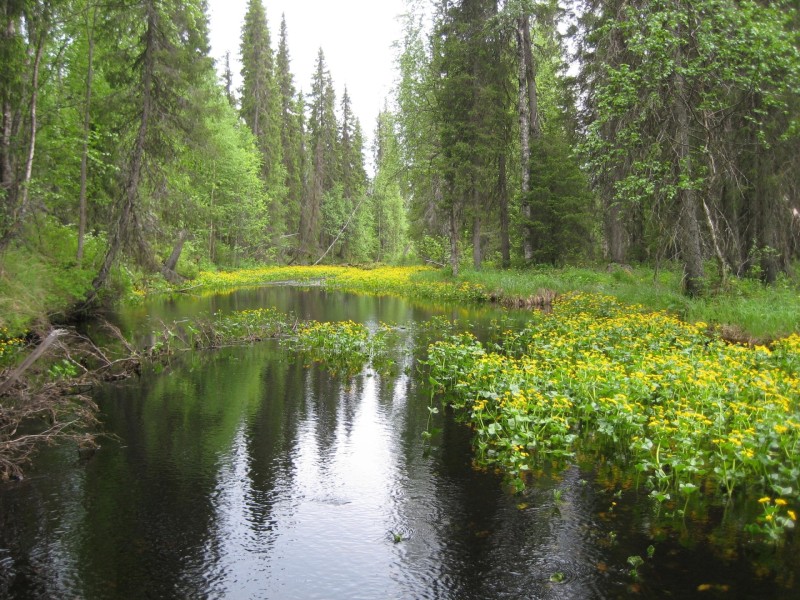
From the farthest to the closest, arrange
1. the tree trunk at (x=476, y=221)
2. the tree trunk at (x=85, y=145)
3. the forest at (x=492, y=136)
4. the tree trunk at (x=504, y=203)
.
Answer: the tree trunk at (x=504, y=203)
the tree trunk at (x=476, y=221)
the tree trunk at (x=85, y=145)
the forest at (x=492, y=136)

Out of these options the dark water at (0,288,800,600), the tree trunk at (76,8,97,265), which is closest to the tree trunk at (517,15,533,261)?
the tree trunk at (76,8,97,265)

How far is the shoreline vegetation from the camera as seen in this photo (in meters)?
→ 6.14

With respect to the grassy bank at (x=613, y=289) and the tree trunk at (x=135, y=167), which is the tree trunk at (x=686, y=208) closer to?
the grassy bank at (x=613, y=289)

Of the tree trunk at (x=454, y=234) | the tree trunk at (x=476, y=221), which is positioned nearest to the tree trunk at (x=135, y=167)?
the tree trunk at (x=454, y=234)

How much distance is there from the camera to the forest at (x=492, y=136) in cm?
1367

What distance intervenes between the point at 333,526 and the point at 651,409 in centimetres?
435

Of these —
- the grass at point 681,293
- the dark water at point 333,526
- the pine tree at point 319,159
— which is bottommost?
the dark water at point 333,526

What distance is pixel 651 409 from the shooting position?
739cm

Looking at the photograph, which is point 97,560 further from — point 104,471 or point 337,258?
point 337,258

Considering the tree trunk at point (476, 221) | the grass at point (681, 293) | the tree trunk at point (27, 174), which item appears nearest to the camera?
the grass at point (681, 293)

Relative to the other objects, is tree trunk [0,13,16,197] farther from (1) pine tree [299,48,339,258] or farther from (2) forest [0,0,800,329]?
(1) pine tree [299,48,339,258]

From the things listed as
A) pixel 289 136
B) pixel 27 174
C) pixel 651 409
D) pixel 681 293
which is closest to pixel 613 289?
pixel 681 293

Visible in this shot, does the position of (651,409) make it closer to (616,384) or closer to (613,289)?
(616,384)

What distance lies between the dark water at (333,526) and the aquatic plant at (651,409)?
461 millimetres
